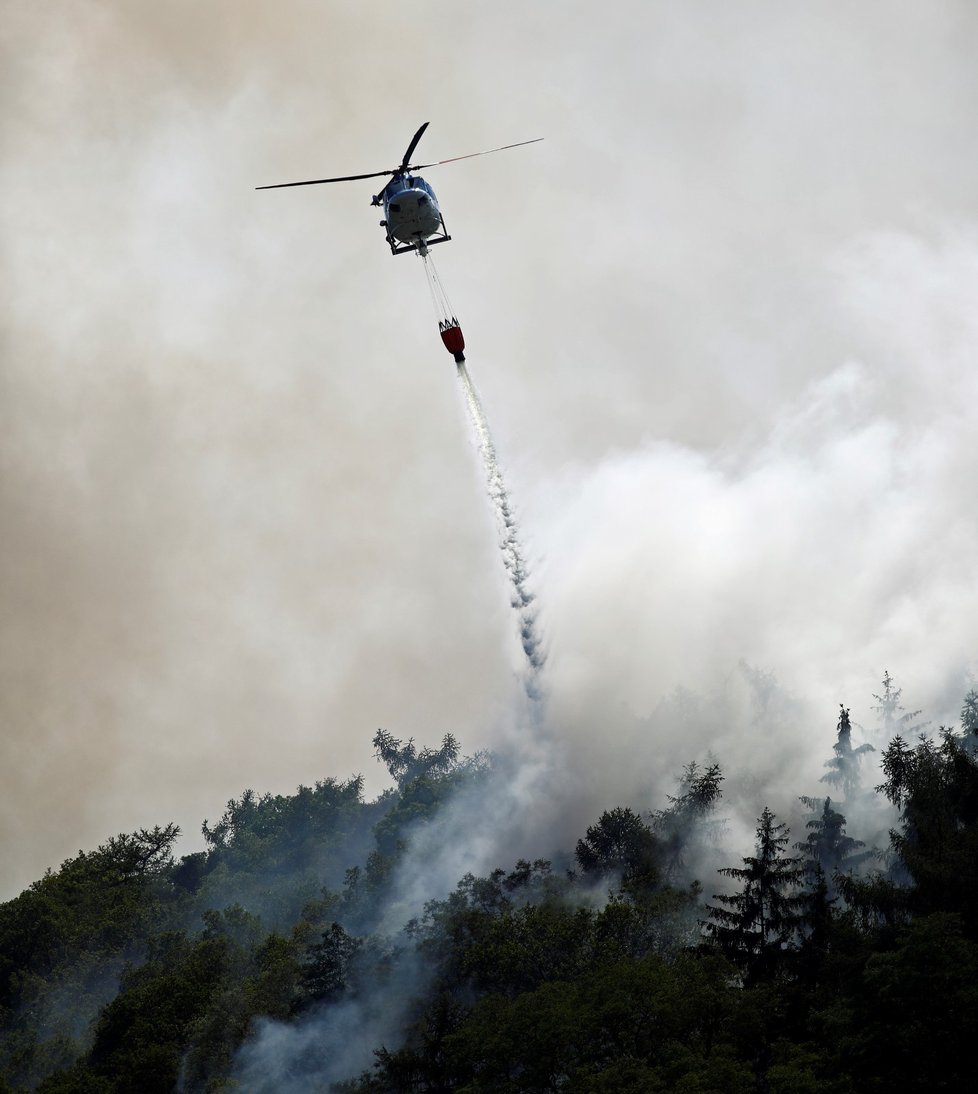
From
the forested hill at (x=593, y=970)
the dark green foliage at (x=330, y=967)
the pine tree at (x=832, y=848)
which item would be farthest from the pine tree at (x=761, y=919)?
the dark green foliage at (x=330, y=967)

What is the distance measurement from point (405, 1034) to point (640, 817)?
41454 millimetres

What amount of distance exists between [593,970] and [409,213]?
46261 mm

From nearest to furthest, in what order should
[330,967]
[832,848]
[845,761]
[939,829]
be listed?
[939,829] < [330,967] < [832,848] < [845,761]

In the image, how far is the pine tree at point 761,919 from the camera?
7456 cm

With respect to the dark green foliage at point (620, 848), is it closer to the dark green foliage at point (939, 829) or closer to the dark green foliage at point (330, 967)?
the dark green foliage at point (330, 967)

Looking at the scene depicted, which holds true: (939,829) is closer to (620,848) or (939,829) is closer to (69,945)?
(620,848)

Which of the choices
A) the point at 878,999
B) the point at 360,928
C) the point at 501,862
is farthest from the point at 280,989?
the point at 878,999

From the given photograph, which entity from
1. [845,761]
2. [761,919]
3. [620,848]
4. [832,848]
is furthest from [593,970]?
[845,761]

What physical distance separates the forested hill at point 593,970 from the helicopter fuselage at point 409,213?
1653 inches

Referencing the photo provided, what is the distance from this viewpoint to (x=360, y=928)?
131 m

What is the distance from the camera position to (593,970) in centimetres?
7794

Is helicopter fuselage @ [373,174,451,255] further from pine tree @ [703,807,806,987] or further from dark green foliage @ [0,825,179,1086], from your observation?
dark green foliage @ [0,825,179,1086]

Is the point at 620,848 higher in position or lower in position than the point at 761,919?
higher

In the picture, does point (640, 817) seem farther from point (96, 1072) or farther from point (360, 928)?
point (96, 1072)
